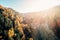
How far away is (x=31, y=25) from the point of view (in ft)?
126

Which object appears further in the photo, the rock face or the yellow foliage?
the rock face

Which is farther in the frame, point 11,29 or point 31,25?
point 31,25

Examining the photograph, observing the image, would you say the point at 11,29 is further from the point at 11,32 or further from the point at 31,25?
the point at 31,25

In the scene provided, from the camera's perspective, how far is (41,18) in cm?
4331

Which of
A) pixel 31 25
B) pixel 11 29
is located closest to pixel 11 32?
pixel 11 29

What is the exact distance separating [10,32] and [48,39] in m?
8.83

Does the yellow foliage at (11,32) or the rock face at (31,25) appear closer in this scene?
the yellow foliage at (11,32)

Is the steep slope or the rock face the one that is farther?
the rock face

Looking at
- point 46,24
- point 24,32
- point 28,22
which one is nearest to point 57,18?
point 46,24

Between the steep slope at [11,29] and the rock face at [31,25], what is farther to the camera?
the rock face at [31,25]

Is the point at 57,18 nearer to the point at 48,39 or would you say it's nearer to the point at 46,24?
the point at 46,24

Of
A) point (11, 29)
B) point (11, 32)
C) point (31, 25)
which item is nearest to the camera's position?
point (11, 32)

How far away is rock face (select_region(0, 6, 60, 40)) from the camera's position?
31875mm

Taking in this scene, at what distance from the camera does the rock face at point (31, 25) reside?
31875 millimetres
